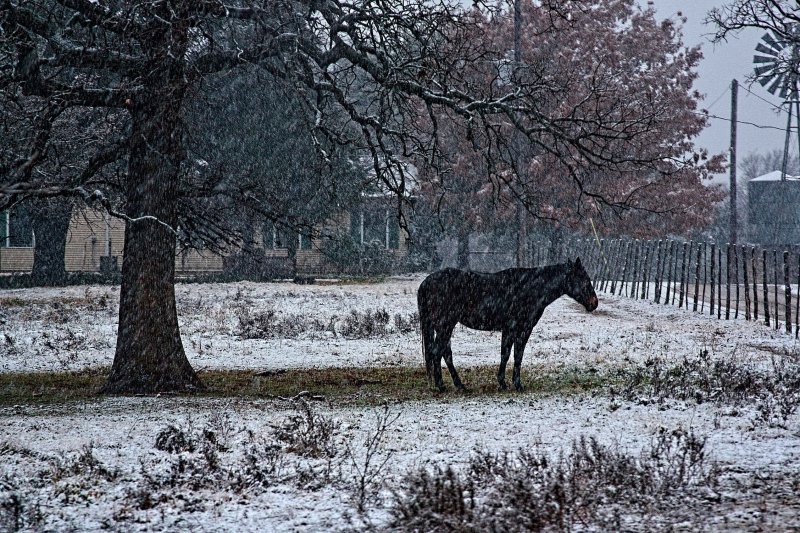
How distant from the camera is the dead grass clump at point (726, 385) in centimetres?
976

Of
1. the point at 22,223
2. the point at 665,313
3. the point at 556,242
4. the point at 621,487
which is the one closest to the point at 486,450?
the point at 621,487

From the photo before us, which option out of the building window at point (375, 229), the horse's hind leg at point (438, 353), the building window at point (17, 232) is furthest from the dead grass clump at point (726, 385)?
the building window at point (17, 232)

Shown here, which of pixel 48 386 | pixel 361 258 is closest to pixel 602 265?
pixel 361 258

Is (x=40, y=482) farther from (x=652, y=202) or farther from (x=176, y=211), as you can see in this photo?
(x=652, y=202)

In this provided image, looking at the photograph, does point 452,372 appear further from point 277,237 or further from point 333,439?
point 277,237

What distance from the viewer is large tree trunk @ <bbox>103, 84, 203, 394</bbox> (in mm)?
12117

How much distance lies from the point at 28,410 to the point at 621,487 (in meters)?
7.72

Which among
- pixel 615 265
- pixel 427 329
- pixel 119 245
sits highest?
pixel 119 245

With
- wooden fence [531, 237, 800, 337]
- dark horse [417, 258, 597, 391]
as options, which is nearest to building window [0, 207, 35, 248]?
wooden fence [531, 237, 800, 337]

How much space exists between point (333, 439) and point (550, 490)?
2921mm

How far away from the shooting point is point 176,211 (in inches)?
491

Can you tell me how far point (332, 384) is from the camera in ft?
Result: 42.7

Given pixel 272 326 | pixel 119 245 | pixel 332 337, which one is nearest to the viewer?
pixel 332 337

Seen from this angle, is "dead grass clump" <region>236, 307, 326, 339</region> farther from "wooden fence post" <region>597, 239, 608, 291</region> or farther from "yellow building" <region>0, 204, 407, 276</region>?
"yellow building" <region>0, 204, 407, 276</region>
